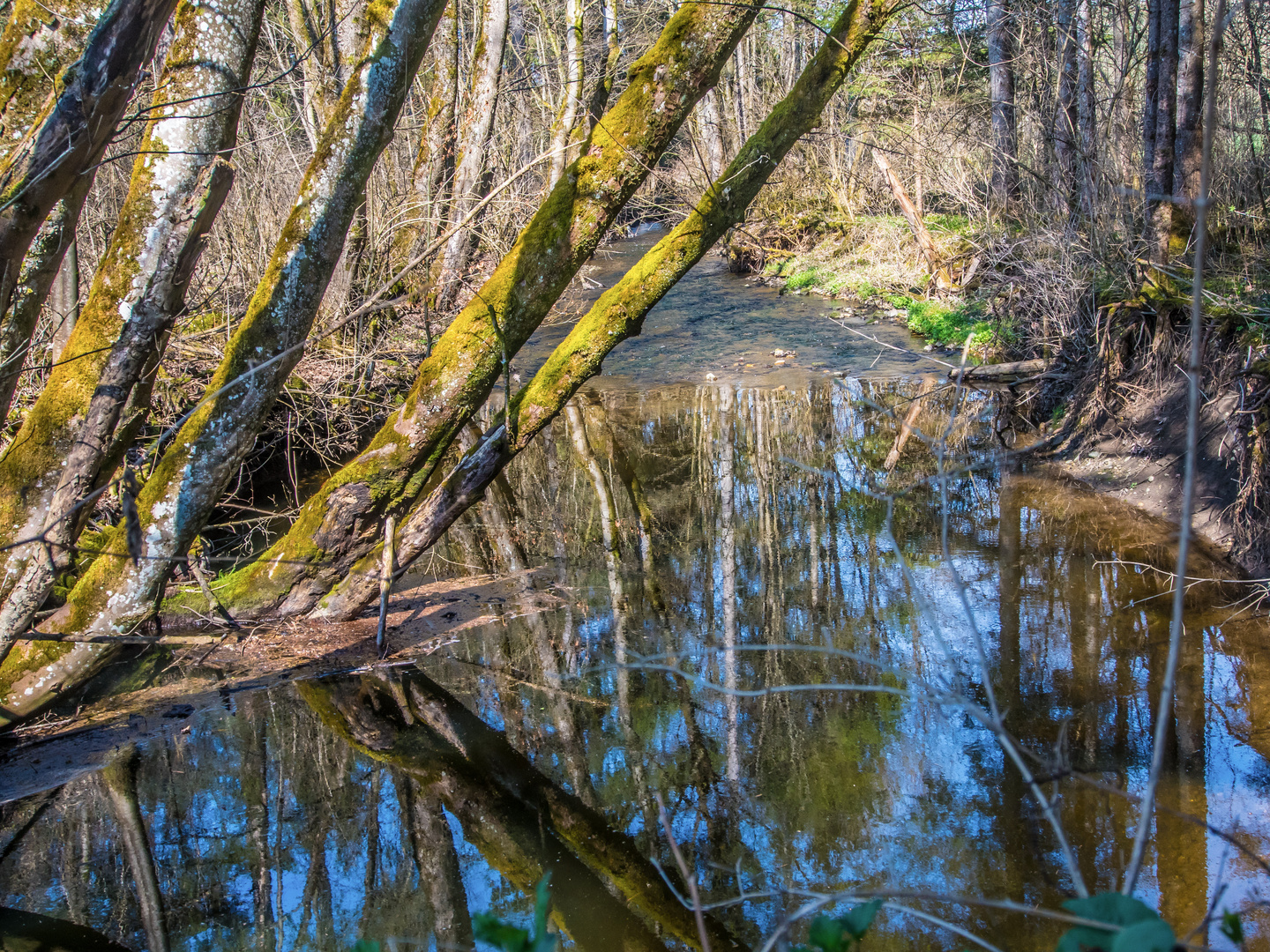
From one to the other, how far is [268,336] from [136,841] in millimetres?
2452

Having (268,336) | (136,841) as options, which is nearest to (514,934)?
(136,841)

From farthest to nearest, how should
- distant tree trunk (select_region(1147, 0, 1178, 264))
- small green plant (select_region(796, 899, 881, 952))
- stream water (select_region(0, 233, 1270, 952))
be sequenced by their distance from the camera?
1. distant tree trunk (select_region(1147, 0, 1178, 264))
2. stream water (select_region(0, 233, 1270, 952))
3. small green plant (select_region(796, 899, 881, 952))

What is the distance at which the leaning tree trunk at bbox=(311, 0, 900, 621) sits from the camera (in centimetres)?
556

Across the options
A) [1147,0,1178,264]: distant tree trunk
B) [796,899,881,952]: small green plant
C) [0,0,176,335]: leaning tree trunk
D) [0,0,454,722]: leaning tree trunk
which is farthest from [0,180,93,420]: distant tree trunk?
[1147,0,1178,264]: distant tree trunk

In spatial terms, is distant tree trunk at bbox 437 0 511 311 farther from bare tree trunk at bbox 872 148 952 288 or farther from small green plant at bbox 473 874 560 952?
small green plant at bbox 473 874 560 952

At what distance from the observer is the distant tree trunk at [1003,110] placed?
1078 cm

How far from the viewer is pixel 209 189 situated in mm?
3990

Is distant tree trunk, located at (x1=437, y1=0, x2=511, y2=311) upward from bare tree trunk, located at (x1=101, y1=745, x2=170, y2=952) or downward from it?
upward

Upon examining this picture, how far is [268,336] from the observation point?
466 centimetres

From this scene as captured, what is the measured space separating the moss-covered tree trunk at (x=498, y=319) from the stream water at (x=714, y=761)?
0.82 meters

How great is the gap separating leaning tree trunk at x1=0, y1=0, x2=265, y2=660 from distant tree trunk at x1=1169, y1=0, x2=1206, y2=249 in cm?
683

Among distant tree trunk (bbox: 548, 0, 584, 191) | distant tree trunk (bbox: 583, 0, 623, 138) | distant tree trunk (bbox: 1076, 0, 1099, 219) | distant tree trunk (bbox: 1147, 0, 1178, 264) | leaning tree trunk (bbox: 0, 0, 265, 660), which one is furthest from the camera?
distant tree trunk (bbox: 583, 0, 623, 138)

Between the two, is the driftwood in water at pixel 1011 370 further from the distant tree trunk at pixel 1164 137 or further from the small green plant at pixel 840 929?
the small green plant at pixel 840 929

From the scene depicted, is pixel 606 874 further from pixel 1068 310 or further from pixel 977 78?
pixel 977 78
